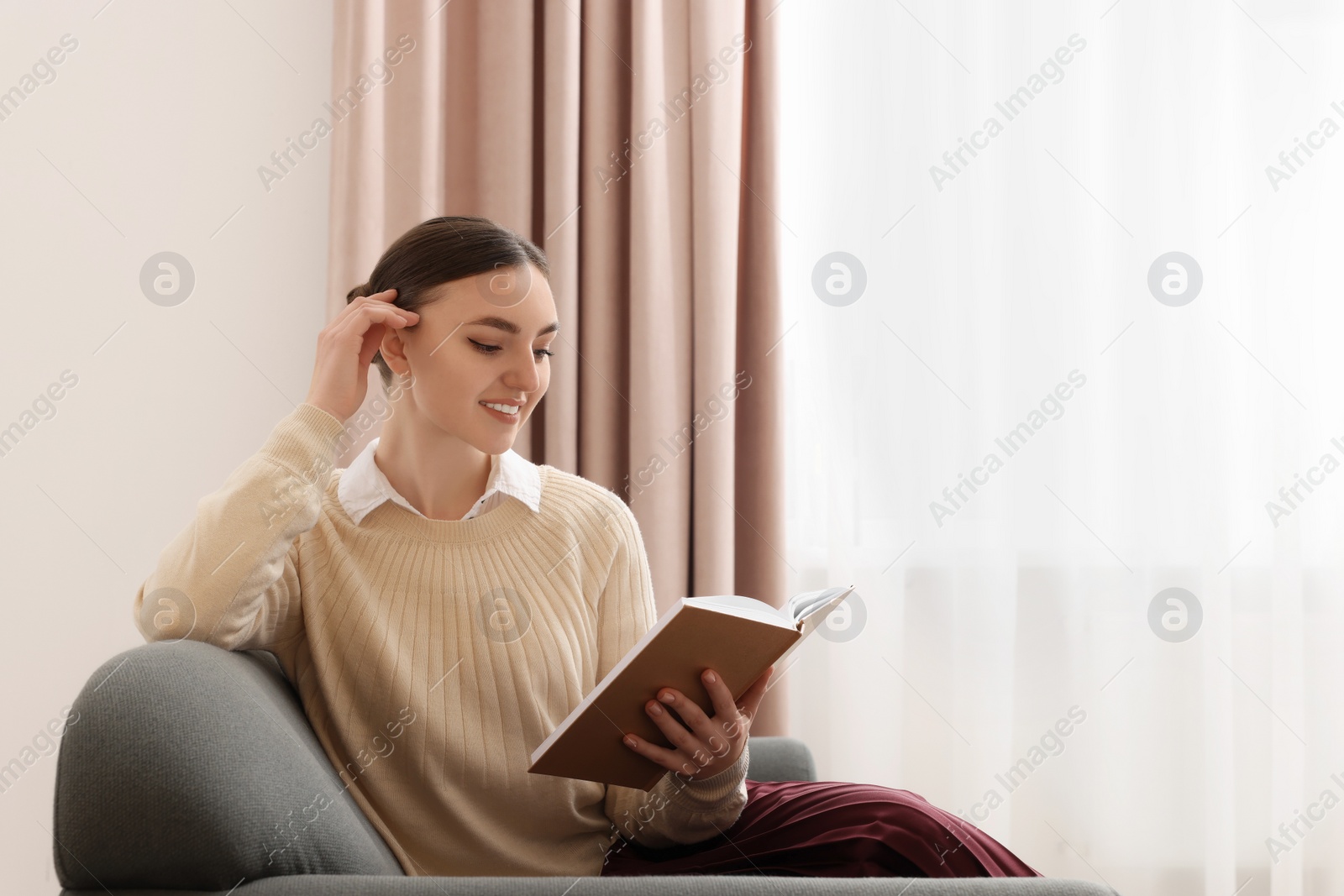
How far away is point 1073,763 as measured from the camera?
2.08 meters

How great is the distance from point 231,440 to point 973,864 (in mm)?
1790

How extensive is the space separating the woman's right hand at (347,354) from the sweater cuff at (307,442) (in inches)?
0.9

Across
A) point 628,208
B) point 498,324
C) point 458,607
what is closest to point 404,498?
point 458,607

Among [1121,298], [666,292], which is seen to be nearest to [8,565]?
[666,292]

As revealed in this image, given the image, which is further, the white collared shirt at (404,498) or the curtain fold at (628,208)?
the curtain fold at (628,208)

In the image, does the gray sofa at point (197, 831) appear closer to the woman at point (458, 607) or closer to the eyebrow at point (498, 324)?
the woman at point (458, 607)

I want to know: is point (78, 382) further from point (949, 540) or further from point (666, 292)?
point (949, 540)

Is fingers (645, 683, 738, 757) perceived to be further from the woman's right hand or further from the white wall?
the white wall

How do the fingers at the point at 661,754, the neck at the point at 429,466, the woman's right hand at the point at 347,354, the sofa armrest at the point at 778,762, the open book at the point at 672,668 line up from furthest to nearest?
the sofa armrest at the point at 778,762
the neck at the point at 429,466
the woman's right hand at the point at 347,354
the fingers at the point at 661,754
the open book at the point at 672,668

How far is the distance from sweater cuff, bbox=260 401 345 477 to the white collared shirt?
116 mm

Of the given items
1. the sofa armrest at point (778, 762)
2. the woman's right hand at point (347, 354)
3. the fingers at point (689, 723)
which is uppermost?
the woman's right hand at point (347, 354)

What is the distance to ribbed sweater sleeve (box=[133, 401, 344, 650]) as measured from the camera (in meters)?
1.01

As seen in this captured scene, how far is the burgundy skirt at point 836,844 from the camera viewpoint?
964 mm

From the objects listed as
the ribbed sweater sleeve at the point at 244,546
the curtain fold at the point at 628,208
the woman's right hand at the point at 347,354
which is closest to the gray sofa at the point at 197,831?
the ribbed sweater sleeve at the point at 244,546
